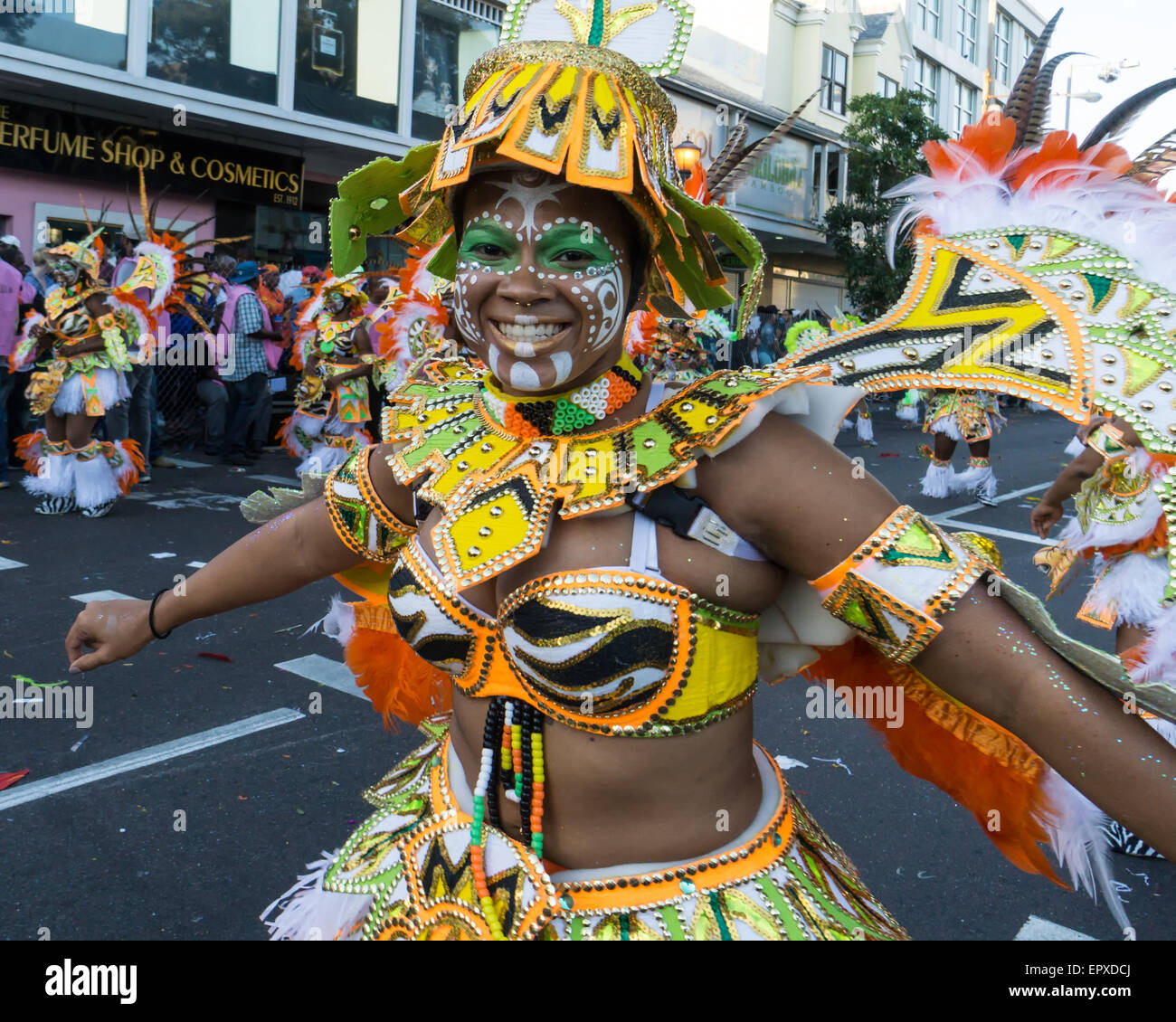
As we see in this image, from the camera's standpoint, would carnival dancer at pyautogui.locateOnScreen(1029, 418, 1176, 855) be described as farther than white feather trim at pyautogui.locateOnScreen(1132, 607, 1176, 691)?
Yes

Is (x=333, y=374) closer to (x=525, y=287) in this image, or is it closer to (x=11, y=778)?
(x=11, y=778)

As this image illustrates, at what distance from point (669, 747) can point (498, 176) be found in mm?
871

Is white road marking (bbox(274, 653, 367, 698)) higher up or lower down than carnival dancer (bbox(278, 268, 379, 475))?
lower down

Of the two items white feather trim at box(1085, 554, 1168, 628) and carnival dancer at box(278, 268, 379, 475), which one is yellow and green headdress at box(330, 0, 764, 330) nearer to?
white feather trim at box(1085, 554, 1168, 628)

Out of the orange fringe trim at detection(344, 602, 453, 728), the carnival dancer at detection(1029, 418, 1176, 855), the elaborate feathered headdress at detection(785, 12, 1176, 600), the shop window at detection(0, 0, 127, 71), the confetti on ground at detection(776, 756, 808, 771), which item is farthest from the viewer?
the shop window at detection(0, 0, 127, 71)

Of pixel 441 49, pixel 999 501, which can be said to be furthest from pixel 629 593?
pixel 441 49

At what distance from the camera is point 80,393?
8.09 m

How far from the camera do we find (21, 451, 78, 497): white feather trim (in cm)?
798

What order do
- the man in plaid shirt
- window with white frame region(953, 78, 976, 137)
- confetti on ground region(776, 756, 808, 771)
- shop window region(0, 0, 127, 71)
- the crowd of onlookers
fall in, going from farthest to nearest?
window with white frame region(953, 78, 976, 137)
the man in plaid shirt
shop window region(0, 0, 127, 71)
the crowd of onlookers
confetti on ground region(776, 756, 808, 771)

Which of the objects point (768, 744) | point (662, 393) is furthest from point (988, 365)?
point (768, 744)

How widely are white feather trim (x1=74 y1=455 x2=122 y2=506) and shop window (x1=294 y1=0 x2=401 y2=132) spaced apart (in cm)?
707

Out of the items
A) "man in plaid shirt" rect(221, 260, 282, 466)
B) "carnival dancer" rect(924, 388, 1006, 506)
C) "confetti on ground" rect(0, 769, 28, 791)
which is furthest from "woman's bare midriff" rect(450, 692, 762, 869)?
"man in plaid shirt" rect(221, 260, 282, 466)

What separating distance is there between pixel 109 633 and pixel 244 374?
9.58 m

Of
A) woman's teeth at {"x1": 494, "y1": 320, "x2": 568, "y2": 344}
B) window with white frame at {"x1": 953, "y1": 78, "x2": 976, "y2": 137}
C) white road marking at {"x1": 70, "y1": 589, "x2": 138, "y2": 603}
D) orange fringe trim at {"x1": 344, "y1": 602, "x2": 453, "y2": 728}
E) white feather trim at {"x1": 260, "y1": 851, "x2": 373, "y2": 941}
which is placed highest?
window with white frame at {"x1": 953, "y1": 78, "x2": 976, "y2": 137}
